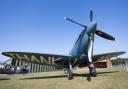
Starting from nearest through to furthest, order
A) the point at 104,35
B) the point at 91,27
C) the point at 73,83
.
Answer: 1. the point at 73,83
2. the point at 91,27
3. the point at 104,35

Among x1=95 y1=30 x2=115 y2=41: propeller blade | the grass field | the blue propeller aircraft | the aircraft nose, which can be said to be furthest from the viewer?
x1=95 y1=30 x2=115 y2=41: propeller blade

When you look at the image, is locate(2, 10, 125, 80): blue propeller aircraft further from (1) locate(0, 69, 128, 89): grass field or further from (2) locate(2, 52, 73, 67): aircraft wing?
(1) locate(0, 69, 128, 89): grass field

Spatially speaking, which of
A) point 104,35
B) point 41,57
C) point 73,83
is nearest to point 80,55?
point 104,35

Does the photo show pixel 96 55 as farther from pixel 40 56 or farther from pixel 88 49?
pixel 40 56

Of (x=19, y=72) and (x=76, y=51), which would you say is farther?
(x=19, y=72)

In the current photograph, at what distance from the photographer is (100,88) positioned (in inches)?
452

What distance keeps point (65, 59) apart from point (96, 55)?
13.9 ft

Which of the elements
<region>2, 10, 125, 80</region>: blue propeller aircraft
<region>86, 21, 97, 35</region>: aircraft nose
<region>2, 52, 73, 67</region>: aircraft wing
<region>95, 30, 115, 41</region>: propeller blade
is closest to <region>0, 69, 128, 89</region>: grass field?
<region>2, 10, 125, 80</region>: blue propeller aircraft

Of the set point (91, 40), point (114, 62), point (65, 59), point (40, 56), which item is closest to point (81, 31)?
point (91, 40)

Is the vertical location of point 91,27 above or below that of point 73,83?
above

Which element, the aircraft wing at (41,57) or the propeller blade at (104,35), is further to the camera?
the propeller blade at (104,35)

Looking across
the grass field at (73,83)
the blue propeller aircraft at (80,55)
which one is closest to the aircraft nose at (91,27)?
the blue propeller aircraft at (80,55)

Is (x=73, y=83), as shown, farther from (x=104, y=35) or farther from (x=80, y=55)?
(x=104, y=35)

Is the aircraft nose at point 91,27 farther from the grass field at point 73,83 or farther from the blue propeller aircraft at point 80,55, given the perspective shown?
the grass field at point 73,83
